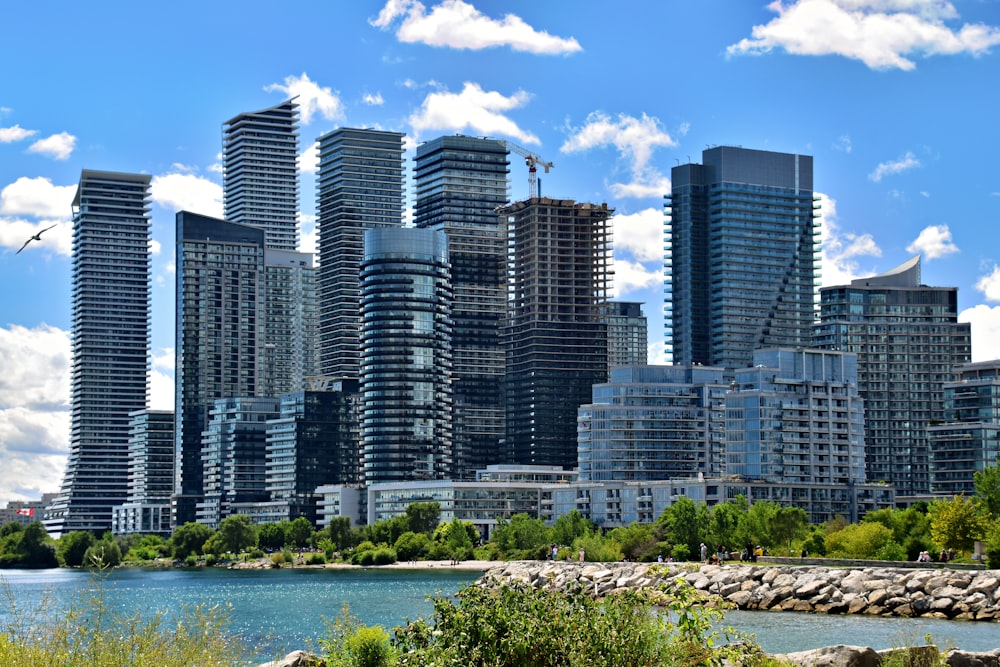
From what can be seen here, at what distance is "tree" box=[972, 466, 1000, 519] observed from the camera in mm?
125062

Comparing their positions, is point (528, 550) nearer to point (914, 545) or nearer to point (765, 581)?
point (914, 545)

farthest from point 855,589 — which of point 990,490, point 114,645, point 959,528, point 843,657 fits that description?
point 114,645

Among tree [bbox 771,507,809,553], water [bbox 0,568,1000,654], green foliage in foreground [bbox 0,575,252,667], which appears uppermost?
green foliage in foreground [bbox 0,575,252,667]

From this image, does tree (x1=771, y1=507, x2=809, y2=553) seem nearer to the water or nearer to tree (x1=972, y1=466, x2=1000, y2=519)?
tree (x1=972, y1=466, x2=1000, y2=519)

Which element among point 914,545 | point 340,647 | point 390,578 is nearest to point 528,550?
point 390,578

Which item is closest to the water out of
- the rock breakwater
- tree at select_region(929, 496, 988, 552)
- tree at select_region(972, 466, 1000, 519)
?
the rock breakwater

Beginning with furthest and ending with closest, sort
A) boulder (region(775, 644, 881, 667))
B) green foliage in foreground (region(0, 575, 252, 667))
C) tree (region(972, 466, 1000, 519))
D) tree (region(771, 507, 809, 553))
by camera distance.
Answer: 1. tree (region(771, 507, 809, 553))
2. tree (region(972, 466, 1000, 519))
3. boulder (region(775, 644, 881, 667))
4. green foliage in foreground (region(0, 575, 252, 667))

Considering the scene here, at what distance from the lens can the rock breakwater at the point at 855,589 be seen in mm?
→ 90500

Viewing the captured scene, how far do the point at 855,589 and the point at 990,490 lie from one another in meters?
35.0

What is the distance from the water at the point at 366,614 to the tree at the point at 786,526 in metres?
35.5

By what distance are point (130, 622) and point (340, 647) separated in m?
9.19

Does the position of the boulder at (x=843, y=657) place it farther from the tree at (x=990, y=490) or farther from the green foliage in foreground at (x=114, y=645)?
the tree at (x=990, y=490)

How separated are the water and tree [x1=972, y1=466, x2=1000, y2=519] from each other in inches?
1350

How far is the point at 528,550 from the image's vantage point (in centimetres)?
19938
